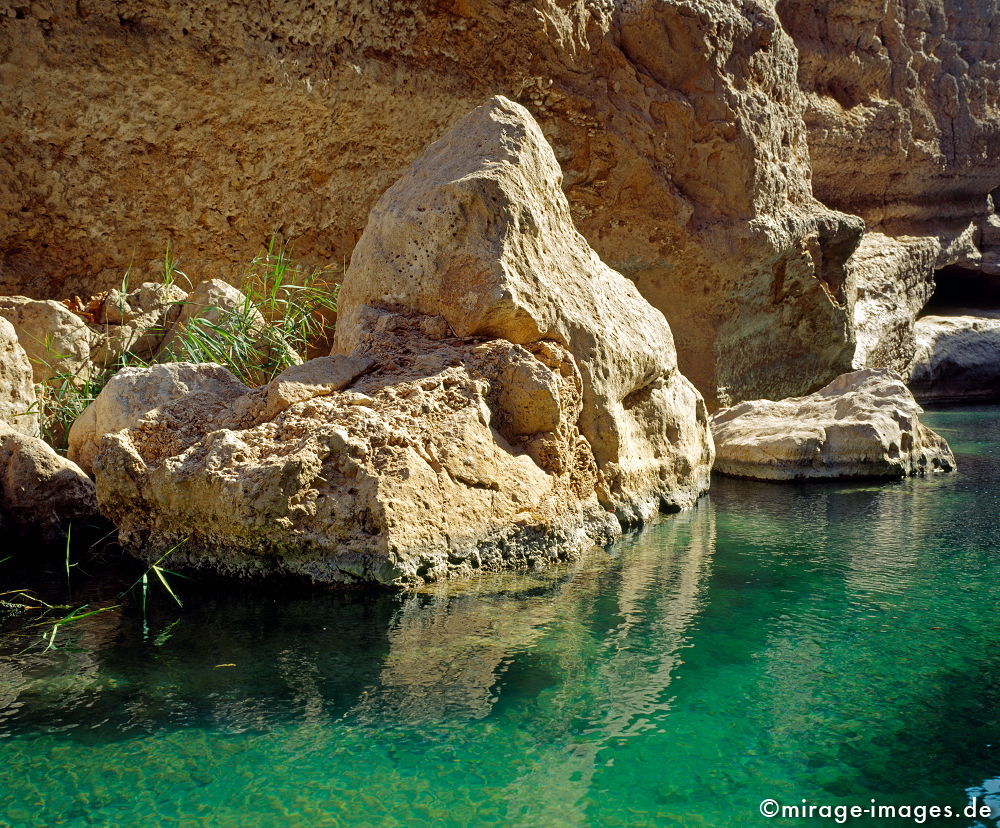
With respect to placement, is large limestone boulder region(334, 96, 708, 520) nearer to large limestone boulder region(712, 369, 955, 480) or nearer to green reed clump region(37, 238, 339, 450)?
green reed clump region(37, 238, 339, 450)

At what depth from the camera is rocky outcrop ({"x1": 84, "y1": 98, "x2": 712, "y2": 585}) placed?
3965 millimetres

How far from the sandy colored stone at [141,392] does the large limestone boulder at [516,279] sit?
2.21 ft

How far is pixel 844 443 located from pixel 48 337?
538cm

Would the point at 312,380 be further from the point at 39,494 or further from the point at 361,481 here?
the point at 39,494

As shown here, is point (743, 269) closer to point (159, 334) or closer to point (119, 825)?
point (159, 334)

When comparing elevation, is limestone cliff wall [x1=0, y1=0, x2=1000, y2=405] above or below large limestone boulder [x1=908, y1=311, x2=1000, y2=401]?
above

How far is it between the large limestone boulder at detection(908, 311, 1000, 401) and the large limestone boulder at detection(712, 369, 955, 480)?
7.27 metres

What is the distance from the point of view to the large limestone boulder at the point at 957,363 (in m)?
14.3

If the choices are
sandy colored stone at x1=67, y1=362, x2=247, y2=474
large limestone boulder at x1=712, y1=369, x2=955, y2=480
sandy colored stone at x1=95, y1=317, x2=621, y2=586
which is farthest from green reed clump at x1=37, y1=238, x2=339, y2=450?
large limestone boulder at x1=712, y1=369, x2=955, y2=480

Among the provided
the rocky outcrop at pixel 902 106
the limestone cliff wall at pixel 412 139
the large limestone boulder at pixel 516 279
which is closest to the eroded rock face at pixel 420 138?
the limestone cliff wall at pixel 412 139

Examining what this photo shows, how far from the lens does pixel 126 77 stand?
6.97m

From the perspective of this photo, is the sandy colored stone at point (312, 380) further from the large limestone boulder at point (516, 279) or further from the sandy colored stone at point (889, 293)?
the sandy colored stone at point (889, 293)

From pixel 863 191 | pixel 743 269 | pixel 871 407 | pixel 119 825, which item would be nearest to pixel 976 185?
pixel 863 191

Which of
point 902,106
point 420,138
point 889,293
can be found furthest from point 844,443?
point 902,106
